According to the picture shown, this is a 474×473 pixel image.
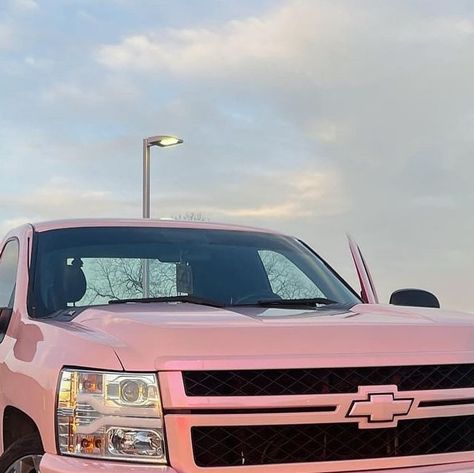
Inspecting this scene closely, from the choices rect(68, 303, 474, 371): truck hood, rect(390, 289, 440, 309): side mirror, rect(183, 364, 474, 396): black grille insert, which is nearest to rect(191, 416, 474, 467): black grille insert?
rect(183, 364, 474, 396): black grille insert

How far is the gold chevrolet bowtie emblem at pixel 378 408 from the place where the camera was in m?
3.18

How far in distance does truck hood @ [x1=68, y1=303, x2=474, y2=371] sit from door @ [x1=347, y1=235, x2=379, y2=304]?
1.57 meters

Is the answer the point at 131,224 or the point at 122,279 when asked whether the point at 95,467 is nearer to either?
the point at 122,279

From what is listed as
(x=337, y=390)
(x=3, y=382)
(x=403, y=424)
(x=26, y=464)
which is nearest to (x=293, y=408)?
(x=337, y=390)

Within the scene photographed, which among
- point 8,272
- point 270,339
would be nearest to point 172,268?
point 8,272

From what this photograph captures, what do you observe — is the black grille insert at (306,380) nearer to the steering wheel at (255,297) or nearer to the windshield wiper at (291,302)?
the windshield wiper at (291,302)

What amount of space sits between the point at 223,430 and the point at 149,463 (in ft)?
0.95

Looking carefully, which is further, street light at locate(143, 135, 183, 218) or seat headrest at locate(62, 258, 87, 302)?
street light at locate(143, 135, 183, 218)

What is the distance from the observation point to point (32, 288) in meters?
4.43

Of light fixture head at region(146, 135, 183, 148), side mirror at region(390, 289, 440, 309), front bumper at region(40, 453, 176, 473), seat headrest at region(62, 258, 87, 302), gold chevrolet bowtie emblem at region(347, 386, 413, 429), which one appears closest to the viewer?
front bumper at region(40, 453, 176, 473)

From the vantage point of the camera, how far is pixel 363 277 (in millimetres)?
5492

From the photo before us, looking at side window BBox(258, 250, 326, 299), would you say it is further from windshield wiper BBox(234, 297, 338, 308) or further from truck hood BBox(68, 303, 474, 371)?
truck hood BBox(68, 303, 474, 371)

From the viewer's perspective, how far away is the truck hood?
313 centimetres

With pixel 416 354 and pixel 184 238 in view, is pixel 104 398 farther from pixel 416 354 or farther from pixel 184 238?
pixel 184 238
